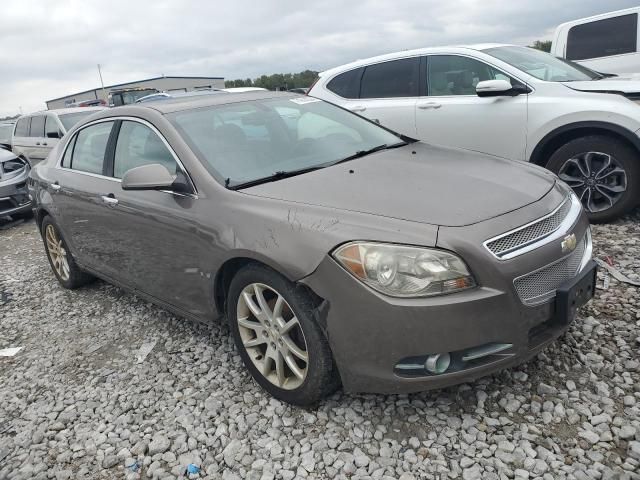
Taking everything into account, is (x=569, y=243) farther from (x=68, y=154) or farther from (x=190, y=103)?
(x=68, y=154)

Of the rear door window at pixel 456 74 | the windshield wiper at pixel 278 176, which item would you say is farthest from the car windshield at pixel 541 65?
the windshield wiper at pixel 278 176

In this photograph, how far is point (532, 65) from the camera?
5.32 m

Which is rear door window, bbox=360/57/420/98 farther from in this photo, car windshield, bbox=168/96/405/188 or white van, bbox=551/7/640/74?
white van, bbox=551/7/640/74

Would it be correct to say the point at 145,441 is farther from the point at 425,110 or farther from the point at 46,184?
the point at 425,110

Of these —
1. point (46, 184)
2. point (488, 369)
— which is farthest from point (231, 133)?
point (46, 184)

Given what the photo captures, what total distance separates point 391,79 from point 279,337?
4184mm

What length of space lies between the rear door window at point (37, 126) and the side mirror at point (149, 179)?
9.08 metres

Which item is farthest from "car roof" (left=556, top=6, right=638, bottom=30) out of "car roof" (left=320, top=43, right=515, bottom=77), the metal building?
the metal building

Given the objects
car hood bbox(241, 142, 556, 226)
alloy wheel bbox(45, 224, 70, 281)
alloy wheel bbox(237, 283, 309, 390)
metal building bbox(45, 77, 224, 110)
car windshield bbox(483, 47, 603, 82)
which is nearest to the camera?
car hood bbox(241, 142, 556, 226)

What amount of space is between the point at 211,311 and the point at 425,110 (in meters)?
3.63

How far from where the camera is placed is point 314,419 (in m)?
2.59

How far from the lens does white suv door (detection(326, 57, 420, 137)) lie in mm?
5781

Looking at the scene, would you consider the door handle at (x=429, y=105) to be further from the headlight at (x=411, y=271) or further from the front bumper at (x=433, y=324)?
the headlight at (x=411, y=271)

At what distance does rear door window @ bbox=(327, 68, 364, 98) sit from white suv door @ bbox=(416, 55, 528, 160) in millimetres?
865
